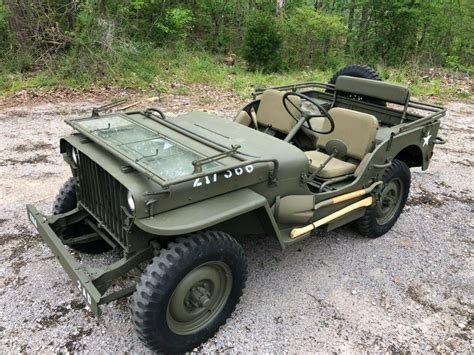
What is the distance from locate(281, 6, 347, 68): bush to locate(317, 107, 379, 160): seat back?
29.4 ft

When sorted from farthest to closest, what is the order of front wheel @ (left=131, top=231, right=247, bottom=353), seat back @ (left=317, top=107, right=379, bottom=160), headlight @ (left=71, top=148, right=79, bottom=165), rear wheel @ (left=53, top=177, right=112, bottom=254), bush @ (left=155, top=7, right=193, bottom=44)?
bush @ (left=155, top=7, right=193, bottom=44) < seat back @ (left=317, top=107, right=379, bottom=160) < rear wheel @ (left=53, top=177, right=112, bottom=254) < headlight @ (left=71, top=148, right=79, bottom=165) < front wheel @ (left=131, top=231, right=247, bottom=353)

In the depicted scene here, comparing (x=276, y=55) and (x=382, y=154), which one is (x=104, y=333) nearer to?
(x=382, y=154)

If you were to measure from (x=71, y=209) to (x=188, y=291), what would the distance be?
1425 mm

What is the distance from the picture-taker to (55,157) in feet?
19.0

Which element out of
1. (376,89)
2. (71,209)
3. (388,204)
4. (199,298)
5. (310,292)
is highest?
(376,89)

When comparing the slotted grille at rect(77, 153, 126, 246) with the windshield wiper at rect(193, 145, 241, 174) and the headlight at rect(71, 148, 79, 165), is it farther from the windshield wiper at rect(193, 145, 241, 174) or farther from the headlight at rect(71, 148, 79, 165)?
the windshield wiper at rect(193, 145, 241, 174)

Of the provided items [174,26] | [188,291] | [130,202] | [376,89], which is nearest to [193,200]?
[130,202]

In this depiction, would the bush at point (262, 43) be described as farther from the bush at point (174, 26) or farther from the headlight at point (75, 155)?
the headlight at point (75, 155)

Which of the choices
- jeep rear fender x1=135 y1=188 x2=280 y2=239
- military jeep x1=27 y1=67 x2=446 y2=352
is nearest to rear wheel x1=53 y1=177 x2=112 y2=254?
military jeep x1=27 y1=67 x2=446 y2=352

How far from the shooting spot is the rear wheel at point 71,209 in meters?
3.64

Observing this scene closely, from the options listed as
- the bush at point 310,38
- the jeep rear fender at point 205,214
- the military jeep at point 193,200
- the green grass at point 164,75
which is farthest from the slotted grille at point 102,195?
the bush at point 310,38

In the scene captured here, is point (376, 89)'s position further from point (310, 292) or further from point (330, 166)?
point (310, 292)

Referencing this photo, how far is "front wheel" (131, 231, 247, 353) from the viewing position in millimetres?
2613

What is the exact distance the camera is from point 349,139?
4.21 meters
